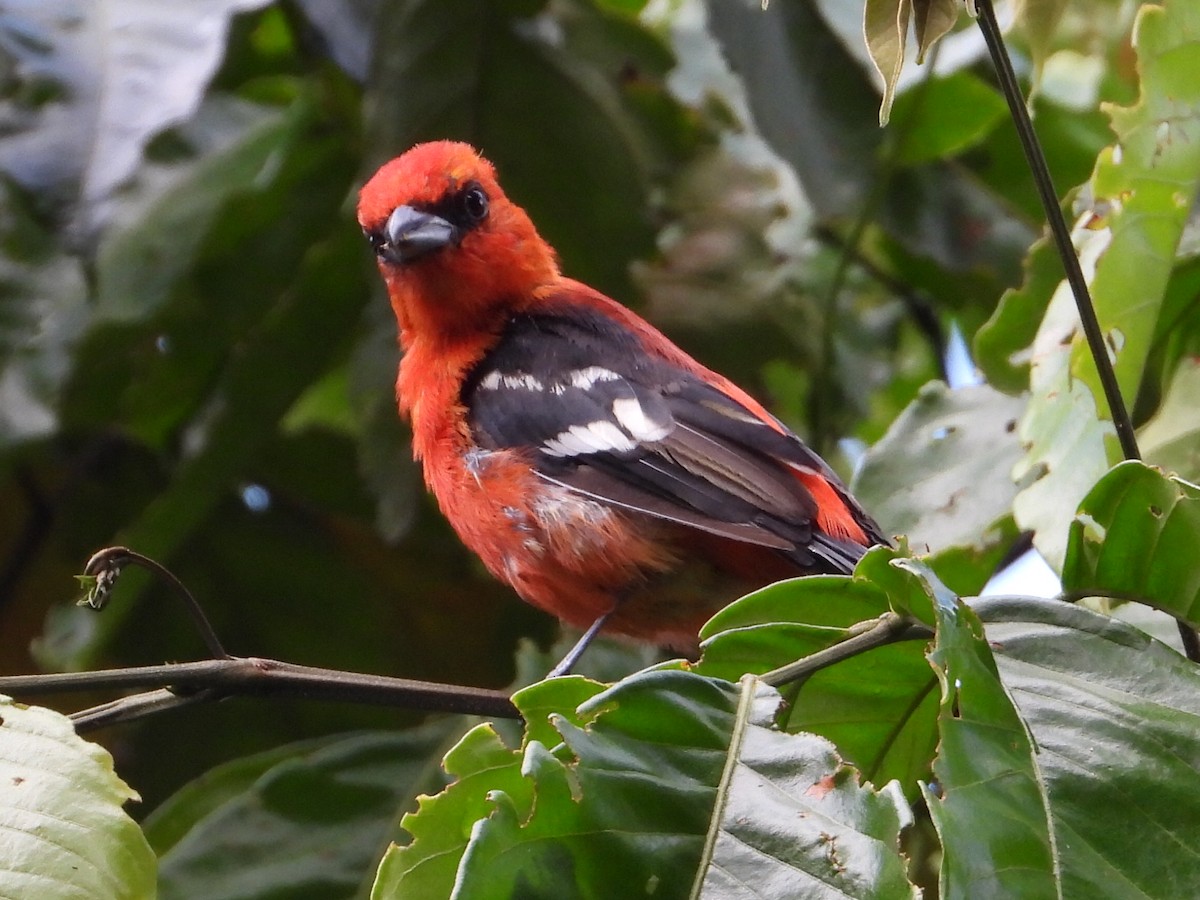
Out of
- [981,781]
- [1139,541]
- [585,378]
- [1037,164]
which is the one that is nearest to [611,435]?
[585,378]

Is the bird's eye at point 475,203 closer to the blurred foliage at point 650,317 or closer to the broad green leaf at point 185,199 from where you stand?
the blurred foliage at point 650,317

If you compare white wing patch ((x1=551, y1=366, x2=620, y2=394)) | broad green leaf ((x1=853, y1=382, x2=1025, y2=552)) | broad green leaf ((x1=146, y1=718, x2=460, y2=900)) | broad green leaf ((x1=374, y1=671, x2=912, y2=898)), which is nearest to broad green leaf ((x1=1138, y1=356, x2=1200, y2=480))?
broad green leaf ((x1=853, y1=382, x2=1025, y2=552))

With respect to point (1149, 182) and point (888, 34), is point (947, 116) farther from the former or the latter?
point (888, 34)

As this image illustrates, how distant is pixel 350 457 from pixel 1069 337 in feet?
6.87

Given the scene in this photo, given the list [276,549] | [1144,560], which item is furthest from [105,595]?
[276,549]

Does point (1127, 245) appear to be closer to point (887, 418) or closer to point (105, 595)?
point (105, 595)

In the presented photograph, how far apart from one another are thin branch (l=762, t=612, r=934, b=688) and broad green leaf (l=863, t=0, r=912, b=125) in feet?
1.77

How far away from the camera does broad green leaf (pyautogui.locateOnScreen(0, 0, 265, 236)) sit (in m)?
2.46

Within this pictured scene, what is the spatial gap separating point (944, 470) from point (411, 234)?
1.25 m

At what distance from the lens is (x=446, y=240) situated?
304cm

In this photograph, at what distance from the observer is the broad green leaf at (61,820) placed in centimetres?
140

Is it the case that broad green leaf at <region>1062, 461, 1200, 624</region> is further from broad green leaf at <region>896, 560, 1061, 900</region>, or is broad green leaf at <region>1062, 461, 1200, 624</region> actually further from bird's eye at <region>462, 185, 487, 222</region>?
bird's eye at <region>462, 185, 487, 222</region>

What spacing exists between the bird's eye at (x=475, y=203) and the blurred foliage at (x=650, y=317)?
211 millimetres

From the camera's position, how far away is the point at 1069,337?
202cm
